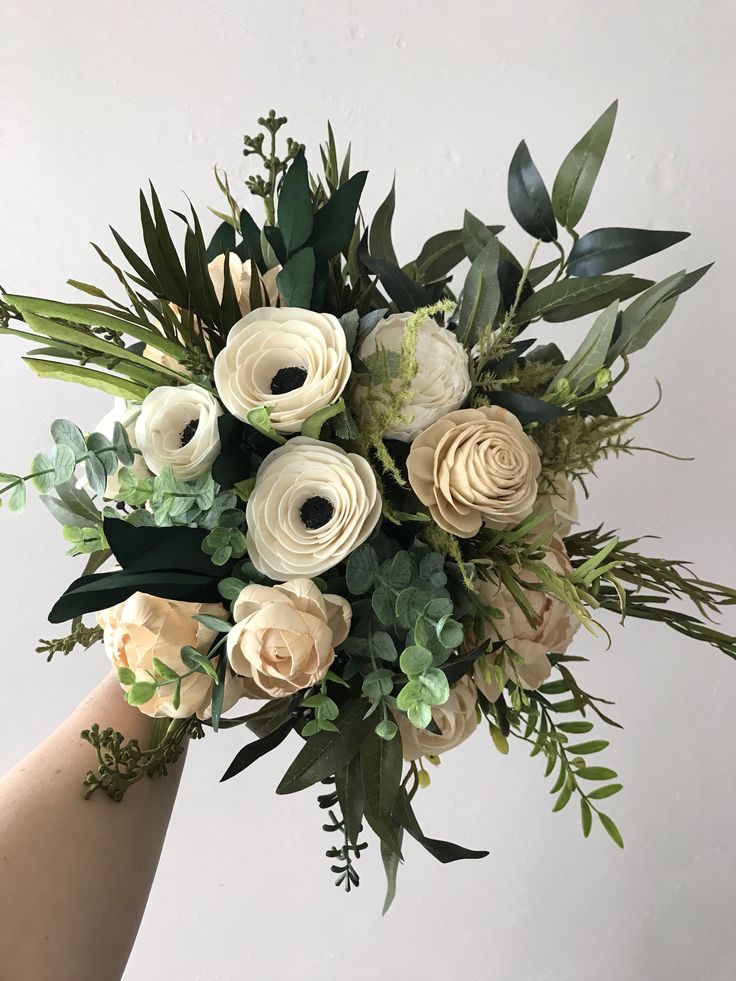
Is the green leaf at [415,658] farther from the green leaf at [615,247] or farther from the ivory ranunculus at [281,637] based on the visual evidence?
the green leaf at [615,247]

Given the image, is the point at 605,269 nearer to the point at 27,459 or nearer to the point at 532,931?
the point at 27,459

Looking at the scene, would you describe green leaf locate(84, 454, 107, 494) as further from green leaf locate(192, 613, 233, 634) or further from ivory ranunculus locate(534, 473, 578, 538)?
ivory ranunculus locate(534, 473, 578, 538)

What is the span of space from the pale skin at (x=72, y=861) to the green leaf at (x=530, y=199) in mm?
514

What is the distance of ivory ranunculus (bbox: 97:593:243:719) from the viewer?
54cm

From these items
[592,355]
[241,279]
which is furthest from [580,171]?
[241,279]

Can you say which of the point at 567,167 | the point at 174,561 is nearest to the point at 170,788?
the point at 174,561

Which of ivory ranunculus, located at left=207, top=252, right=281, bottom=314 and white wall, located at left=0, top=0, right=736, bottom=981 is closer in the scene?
ivory ranunculus, located at left=207, top=252, right=281, bottom=314

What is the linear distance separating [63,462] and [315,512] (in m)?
0.17

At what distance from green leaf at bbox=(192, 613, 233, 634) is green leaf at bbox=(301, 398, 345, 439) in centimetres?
13

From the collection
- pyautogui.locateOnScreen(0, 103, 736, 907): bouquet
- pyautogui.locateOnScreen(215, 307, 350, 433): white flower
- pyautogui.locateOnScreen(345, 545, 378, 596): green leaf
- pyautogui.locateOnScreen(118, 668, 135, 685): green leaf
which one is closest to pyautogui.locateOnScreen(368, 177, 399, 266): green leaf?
pyautogui.locateOnScreen(0, 103, 736, 907): bouquet

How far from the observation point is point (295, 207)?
576 mm

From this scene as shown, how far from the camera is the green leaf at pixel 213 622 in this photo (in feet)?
1.72

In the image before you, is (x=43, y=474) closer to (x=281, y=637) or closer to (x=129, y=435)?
(x=129, y=435)

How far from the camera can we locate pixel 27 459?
99cm
